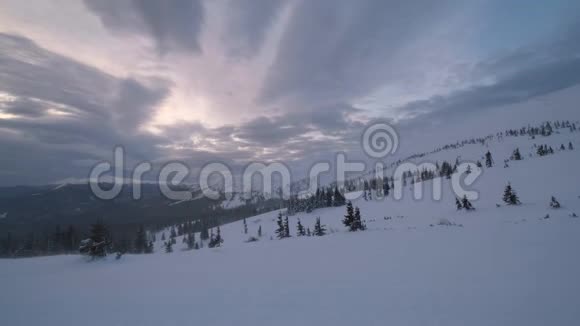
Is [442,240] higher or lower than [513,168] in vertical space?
lower

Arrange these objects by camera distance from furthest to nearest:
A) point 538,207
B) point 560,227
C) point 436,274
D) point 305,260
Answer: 1. point 538,207
2. point 560,227
3. point 305,260
4. point 436,274

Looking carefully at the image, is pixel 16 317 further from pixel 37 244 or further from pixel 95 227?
pixel 37 244

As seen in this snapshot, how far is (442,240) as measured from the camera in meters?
16.1

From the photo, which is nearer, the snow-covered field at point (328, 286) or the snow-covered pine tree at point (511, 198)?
the snow-covered field at point (328, 286)

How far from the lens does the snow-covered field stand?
22.4ft

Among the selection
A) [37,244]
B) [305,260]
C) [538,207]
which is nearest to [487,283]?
[305,260]

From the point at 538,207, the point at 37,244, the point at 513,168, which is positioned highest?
the point at 513,168

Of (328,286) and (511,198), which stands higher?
(511,198)

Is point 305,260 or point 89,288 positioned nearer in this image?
point 89,288

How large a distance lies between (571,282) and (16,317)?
19653mm

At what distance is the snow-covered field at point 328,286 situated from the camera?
684 centimetres

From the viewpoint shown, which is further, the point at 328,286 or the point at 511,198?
the point at 511,198

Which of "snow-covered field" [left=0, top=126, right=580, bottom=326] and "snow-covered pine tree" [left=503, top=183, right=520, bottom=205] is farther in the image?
"snow-covered pine tree" [left=503, top=183, right=520, bottom=205]

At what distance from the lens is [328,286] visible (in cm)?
905
